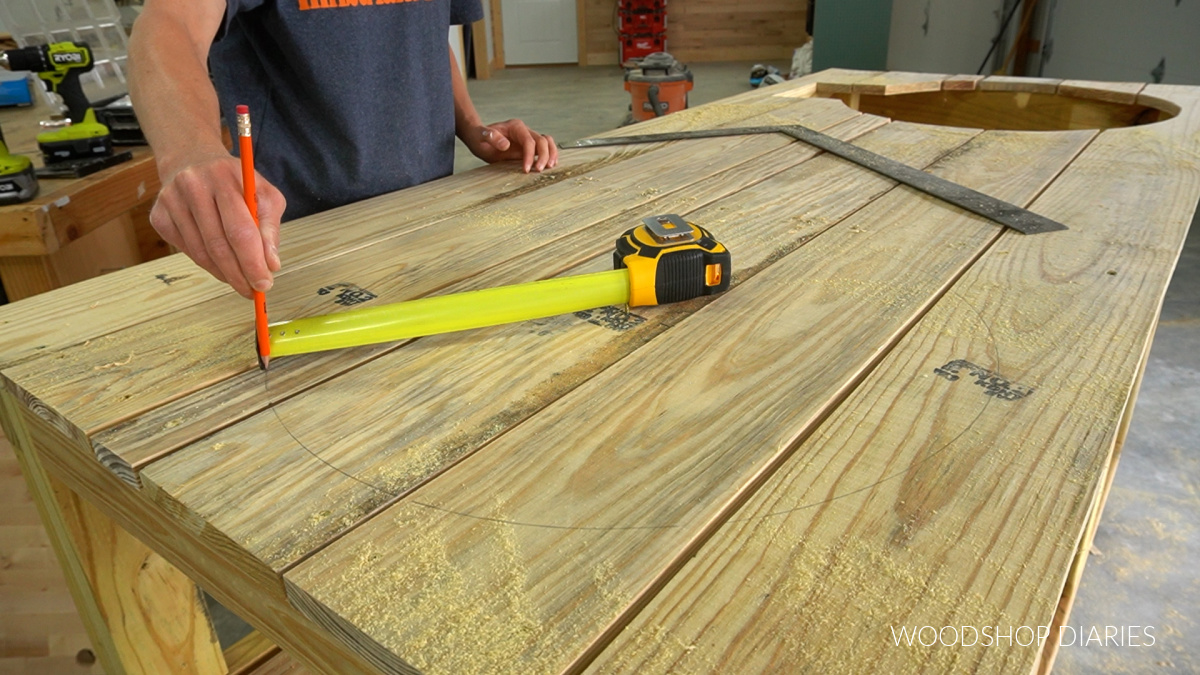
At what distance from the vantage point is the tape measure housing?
0.90 meters

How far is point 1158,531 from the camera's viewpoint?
6.37 feet

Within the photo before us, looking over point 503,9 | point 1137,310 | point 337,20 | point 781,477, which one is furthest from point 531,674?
point 503,9

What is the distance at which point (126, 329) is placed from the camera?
0.87 meters

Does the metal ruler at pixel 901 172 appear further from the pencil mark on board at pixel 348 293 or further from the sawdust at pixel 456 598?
the sawdust at pixel 456 598

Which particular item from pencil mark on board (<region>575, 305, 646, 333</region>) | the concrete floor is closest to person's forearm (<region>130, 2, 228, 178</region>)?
pencil mark on board (<region>575, 305, 646, 333</region>)

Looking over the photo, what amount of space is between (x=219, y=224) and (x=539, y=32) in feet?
29.5

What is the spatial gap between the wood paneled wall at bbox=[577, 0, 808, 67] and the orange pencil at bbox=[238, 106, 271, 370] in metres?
8.90

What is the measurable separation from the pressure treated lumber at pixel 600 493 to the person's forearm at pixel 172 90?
0.48m

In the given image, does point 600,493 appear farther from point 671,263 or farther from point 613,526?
point 671,263

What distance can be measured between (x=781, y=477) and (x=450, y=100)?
1361 millimetres

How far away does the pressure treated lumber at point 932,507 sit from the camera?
0.47m

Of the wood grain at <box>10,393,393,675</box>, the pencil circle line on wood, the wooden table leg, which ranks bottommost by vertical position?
the wooden table leg

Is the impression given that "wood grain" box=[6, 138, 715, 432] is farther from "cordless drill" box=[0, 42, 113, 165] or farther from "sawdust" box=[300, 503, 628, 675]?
"cordless drill" box=[0, 42, 113, 165]

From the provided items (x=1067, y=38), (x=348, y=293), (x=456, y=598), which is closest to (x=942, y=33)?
(x=1067, y=38)
